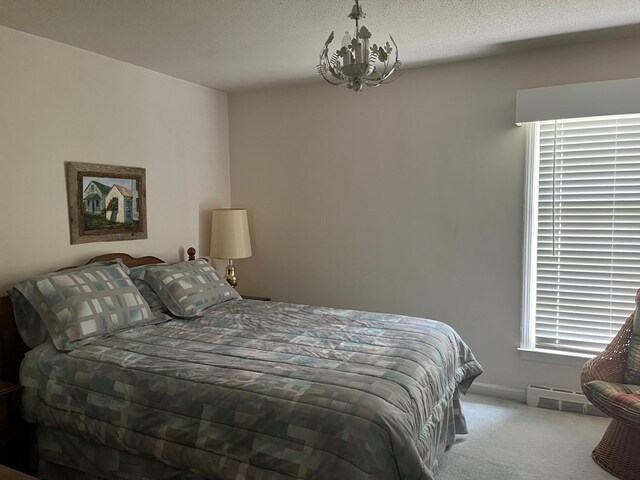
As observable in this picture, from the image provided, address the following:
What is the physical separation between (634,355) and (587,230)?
35.0 inches

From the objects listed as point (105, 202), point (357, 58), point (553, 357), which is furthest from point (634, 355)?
point (105, 202)

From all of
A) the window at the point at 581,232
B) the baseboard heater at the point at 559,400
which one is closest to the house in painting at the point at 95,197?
the window at the point at 581,232

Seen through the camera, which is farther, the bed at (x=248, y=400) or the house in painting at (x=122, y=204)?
the house in painting at (x=122, y=204)

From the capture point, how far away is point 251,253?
432 cm

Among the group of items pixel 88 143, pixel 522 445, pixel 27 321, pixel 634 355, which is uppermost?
pixel 88 143

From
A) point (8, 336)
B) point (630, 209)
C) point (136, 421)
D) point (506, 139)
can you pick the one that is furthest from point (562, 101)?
point (8, 336)

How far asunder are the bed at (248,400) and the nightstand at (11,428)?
0.05m

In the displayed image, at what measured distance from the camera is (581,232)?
3.18m

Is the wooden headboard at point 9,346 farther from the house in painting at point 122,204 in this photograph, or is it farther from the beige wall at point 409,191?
the beige wall at point 409,191

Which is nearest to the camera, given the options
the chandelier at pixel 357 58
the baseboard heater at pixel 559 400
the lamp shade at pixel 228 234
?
the chandelier at pixel 357 58

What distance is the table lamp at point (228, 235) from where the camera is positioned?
3.97 m

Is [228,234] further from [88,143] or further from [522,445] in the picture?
[522,445]

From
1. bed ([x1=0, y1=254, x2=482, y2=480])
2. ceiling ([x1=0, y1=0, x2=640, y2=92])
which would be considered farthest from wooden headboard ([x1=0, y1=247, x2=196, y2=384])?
ceiling ([x1=0, y1=0, x2=640, y2=92])

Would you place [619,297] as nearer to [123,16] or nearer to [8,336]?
[123,16]
